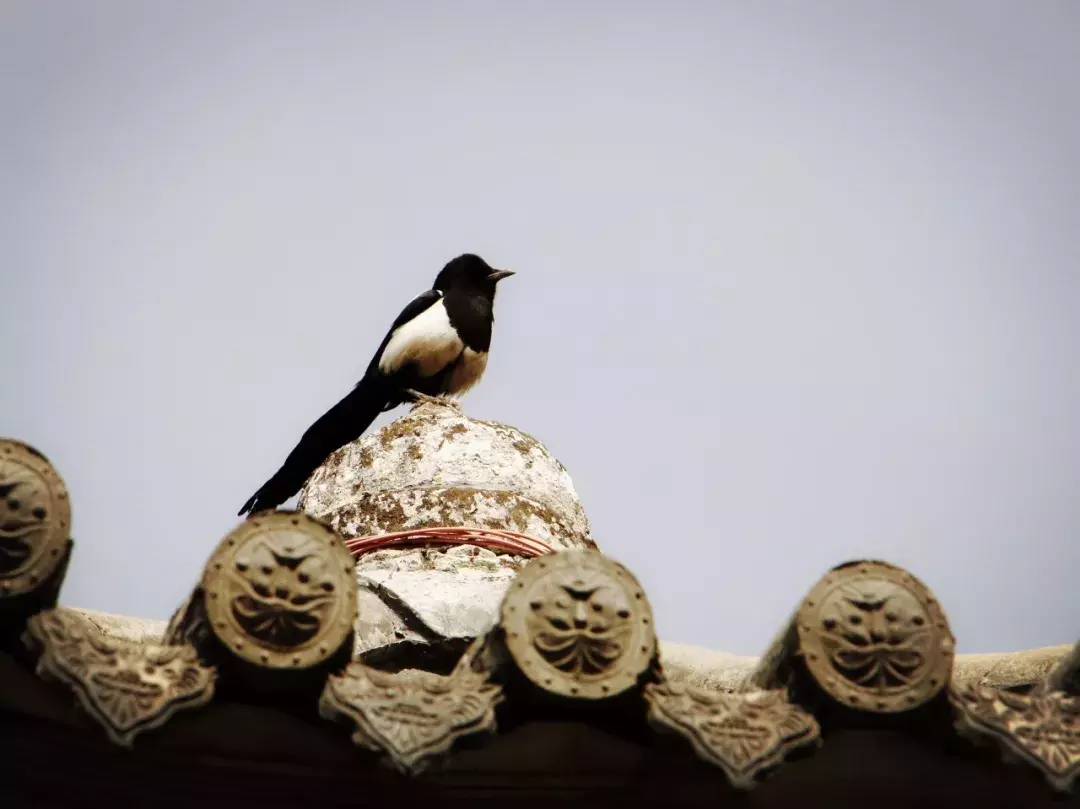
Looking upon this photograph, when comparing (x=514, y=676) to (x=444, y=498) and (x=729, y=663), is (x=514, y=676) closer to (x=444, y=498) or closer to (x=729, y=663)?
(x=729, y=663)

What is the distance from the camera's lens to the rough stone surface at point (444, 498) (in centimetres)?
353

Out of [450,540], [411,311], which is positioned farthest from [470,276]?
[450,540]

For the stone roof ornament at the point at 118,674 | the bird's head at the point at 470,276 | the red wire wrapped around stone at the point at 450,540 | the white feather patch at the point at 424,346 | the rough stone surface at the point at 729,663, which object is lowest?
the rough stone surface at the point at 729,663

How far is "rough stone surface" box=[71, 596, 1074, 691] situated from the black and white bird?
2523mm

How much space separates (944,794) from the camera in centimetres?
228

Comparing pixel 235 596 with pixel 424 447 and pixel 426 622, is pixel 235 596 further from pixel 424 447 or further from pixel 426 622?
pixel 424 447

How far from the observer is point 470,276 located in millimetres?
8203

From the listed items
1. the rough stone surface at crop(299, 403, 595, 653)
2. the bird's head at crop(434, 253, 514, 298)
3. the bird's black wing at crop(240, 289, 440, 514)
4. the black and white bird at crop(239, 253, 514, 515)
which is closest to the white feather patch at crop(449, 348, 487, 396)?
the black and white bird at crop(239, 253, 514, 515)

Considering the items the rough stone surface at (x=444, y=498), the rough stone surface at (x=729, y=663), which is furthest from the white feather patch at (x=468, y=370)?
the rough stone surface at (x=729, y=663)

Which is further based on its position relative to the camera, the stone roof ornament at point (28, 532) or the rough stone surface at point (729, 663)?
the rough stone surface at point (729, 663)

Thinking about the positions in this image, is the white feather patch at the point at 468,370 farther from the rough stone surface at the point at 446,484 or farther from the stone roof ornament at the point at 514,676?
the stone roof ornament at the point at 514,676

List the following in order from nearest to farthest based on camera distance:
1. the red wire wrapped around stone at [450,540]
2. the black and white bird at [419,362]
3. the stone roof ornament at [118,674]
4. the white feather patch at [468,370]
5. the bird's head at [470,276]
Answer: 1. the stone roof ornament at [118,674]
2. the red wire wrapped around stone at [450,540]
3. the black and white bird at [419,362]
4. the white feather patch at [468,370]
5. the bird's head at [470,276]

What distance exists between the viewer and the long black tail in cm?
605

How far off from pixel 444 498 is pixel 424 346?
3.44m
